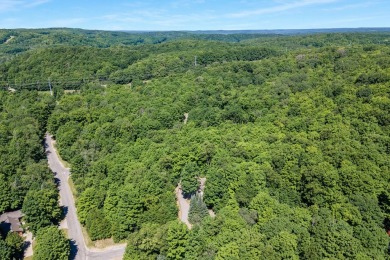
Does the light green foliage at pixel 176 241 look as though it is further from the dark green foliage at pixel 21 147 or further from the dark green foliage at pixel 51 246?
the dark green foliage at pixel 21 147

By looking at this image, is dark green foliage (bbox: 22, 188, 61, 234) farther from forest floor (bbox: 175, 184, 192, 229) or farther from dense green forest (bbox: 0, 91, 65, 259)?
forest floor (bbox: 175, 184, 192, 229)

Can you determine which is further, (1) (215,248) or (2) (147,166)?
(2) (147,166)

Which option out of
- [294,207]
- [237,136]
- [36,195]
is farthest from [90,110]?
[294,207]

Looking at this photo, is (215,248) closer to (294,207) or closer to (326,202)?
(294,207)

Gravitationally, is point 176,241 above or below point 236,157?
below

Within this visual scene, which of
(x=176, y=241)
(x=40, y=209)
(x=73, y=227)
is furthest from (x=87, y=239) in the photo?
(x=176, y=241)

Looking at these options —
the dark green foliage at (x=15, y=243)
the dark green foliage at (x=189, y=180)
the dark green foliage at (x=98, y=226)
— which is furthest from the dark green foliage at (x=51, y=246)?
the dark green foliage at (x=189, y=180)

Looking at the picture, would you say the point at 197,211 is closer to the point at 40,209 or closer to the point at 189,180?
the point at 189,180

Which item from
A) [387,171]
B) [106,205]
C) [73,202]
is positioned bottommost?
[73,202]
